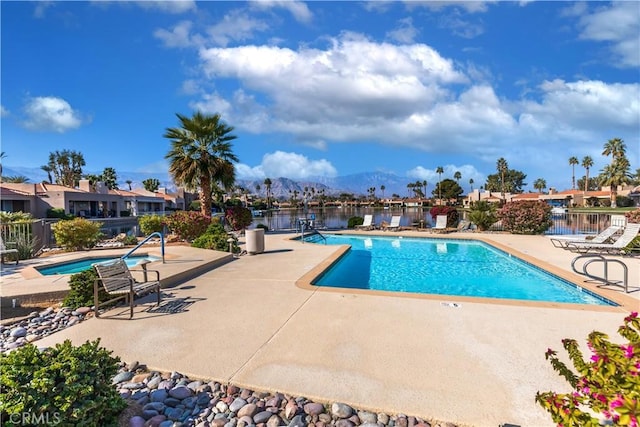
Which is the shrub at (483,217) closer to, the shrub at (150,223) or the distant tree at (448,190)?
the shrub at (150,223)

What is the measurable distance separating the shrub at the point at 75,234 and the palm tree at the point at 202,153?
475cm

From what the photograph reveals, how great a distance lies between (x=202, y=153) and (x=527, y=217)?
50.7 ft

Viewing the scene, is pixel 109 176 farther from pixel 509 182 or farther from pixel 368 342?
pixel 509 182

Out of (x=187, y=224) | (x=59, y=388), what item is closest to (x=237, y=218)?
(x=187, y=224)

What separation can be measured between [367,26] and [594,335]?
44.7 ft

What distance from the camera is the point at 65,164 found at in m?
57.5

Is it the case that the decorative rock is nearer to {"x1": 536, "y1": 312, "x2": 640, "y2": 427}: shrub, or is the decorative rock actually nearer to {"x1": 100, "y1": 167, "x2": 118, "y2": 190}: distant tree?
{"x1": 536, "y1": 312, "x2": 640, "y2": 427}: shrub

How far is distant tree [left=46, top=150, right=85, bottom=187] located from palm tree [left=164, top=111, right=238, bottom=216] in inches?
2133

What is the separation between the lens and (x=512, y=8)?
12016 mm

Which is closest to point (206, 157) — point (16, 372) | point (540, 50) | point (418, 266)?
point (418, 266)

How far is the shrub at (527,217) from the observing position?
14.6 m

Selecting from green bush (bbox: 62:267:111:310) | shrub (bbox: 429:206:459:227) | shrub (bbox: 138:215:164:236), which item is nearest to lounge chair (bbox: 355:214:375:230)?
shrub (bbox: 429:206:459:227)

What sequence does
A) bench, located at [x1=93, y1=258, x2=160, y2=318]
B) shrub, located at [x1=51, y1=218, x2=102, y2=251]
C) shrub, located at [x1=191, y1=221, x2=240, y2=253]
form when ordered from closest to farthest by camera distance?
bench, located at [x1=93, y1=258, x2=160, y2=318] → shrub, located at [x1=191, y1=221, x2=240, y2=253] → shrub, located at [x1=51, y1=218, x2=102, y2=251]

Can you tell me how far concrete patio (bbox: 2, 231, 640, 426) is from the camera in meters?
2.73
